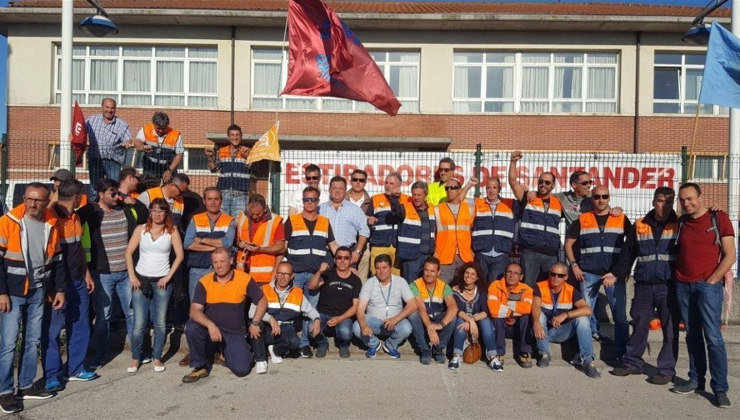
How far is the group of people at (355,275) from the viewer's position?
5.49 metres

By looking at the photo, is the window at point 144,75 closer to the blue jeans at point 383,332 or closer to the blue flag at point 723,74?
the blue jeans at point 383,332

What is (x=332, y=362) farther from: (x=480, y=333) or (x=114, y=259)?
(x=114, y=259)

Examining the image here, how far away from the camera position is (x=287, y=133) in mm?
19328

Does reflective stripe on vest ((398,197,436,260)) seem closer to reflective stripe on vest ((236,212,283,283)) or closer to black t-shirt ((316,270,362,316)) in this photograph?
black t-shirt ((316,270,362,316))

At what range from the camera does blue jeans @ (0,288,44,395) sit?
5.08 m

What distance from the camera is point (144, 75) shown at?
64.8 ft

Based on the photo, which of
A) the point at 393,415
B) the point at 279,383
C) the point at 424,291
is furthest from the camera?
the point at 424,291

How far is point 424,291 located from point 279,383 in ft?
6.51

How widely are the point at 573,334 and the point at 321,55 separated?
16.6ft

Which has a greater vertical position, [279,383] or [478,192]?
[478,192]

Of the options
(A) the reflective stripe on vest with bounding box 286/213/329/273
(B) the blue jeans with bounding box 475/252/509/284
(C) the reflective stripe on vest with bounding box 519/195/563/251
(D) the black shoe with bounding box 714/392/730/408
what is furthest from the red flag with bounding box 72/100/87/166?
(D) the black shoe with bounding box 714/392/730/408

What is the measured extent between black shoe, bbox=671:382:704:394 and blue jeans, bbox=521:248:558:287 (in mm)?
1931

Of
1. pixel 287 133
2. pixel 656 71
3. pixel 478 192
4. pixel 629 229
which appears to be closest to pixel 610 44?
pixel 656 71

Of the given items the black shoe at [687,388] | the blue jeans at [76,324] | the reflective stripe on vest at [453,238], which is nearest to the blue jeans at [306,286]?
the reflective stripe on vest at [453,238]
